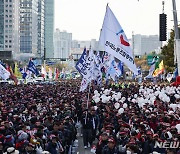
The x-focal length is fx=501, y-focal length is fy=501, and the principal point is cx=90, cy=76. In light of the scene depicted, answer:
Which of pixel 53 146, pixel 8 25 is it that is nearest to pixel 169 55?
pixel 53 146

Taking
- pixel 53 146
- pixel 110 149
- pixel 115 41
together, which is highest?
pixel 115 41

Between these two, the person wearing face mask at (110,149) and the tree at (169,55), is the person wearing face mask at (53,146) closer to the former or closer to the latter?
the person wearing face mask at (110,149)

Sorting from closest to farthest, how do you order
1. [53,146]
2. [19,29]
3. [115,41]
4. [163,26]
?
[53,146] → [115,41] → [163,26] → [19,29]

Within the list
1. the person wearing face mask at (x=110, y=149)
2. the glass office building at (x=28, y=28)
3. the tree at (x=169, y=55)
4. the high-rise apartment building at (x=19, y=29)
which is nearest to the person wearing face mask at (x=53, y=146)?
the person wearing face mask at (x=110, y=149)

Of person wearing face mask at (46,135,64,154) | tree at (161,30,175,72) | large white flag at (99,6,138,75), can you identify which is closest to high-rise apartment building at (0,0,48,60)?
tree at (161,30,175,72)

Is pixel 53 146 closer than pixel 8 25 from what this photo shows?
Yes

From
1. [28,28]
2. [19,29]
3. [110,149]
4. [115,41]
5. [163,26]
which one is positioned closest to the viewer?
[110,149]

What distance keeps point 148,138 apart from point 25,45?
180631mm

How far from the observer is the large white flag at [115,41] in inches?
611

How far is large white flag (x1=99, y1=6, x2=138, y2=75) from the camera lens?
51.0ft

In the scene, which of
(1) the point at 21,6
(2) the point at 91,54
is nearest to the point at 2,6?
(1) the point at 21,6

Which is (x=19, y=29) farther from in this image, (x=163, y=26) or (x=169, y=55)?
(x=163, y=26)

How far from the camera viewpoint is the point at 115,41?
52.0ft

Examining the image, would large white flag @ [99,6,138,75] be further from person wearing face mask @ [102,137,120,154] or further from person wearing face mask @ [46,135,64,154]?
person wearing face mask @ [102,137,120,154]
